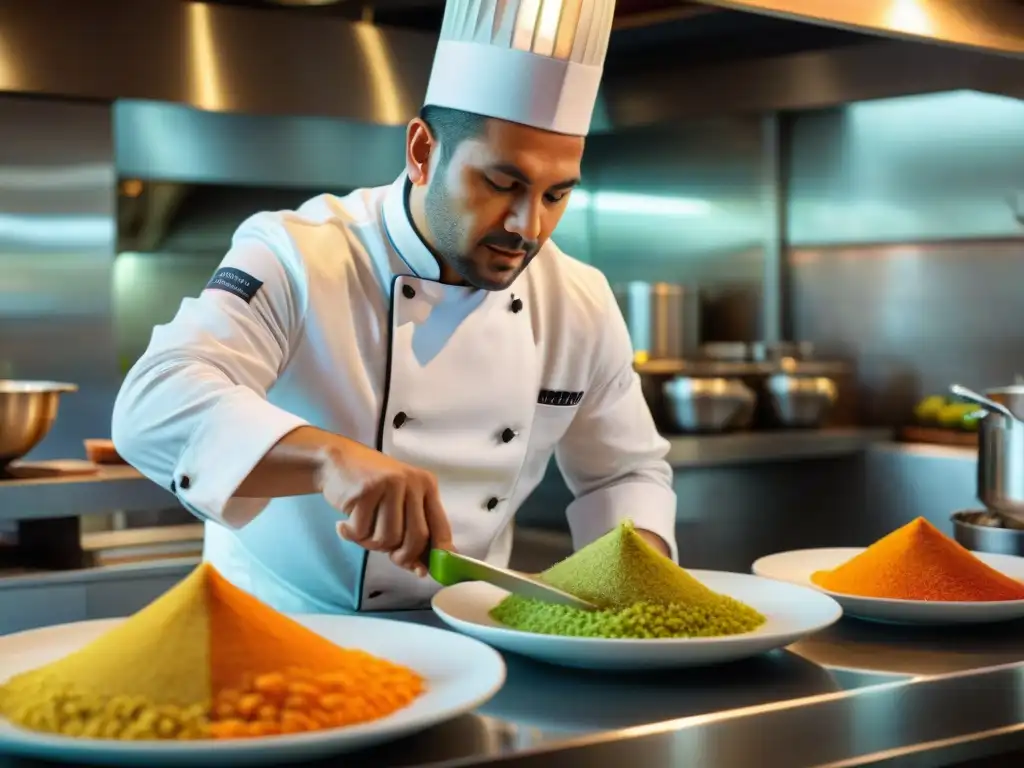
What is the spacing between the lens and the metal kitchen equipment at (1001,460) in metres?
1.91

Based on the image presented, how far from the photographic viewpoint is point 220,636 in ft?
3.38

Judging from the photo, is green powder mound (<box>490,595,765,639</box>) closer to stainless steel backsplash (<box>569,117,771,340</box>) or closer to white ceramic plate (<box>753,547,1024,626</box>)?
white ceramic plate (<box>753,547,1024,626</box>)

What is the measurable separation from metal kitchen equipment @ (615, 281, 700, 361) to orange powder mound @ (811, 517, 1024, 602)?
2937 mm

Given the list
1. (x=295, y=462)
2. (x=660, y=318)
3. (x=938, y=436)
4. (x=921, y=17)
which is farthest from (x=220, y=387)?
(x=660, y=318)

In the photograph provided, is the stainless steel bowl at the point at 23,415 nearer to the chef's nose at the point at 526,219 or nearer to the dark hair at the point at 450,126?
the dark hair at the point at 450,126

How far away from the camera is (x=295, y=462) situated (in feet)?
4.36

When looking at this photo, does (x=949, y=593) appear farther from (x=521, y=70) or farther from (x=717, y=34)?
(x=717, y=34)

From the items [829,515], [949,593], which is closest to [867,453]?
[829,515]

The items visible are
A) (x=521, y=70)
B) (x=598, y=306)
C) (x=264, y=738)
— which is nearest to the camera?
(x=264, y=738)

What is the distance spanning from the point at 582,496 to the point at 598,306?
0.29 metres

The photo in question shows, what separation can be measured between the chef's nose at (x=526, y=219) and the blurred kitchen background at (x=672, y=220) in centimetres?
147

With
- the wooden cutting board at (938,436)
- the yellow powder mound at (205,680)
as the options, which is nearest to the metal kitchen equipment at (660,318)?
→ the wooden cutting board at (938,436)

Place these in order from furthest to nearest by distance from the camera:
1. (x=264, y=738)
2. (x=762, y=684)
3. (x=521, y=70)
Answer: (x=521, y=70) → (x=762, y=684) → (x=264, y=738)

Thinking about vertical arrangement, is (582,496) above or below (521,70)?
below
